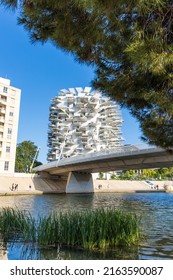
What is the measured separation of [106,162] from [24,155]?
1862 inches

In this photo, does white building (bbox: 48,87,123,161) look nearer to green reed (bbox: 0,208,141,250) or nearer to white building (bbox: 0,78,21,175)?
white building (bbox: 0,78,21,175)

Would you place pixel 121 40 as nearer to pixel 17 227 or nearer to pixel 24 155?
pixel 17 227

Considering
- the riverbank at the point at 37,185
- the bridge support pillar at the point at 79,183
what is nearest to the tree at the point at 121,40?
the riverbank at the point at 37,185

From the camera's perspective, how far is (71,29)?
17.6 ft

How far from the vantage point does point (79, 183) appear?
6431 centimetres

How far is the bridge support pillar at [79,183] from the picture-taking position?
62.3m

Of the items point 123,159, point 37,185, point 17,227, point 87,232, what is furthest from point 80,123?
point 87,232

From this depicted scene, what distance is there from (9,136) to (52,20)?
65129 mm

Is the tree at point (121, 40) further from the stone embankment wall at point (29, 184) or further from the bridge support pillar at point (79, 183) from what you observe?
the bridge support pillar at point (79, 183)

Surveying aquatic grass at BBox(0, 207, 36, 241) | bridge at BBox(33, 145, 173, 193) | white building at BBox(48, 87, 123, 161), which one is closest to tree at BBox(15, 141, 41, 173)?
white building at BBox(48, 87, 123, 161)

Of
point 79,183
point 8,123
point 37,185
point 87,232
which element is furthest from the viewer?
point 8,123

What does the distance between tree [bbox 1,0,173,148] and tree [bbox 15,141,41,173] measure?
83.6 m

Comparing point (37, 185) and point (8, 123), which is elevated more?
point (8, 123)
